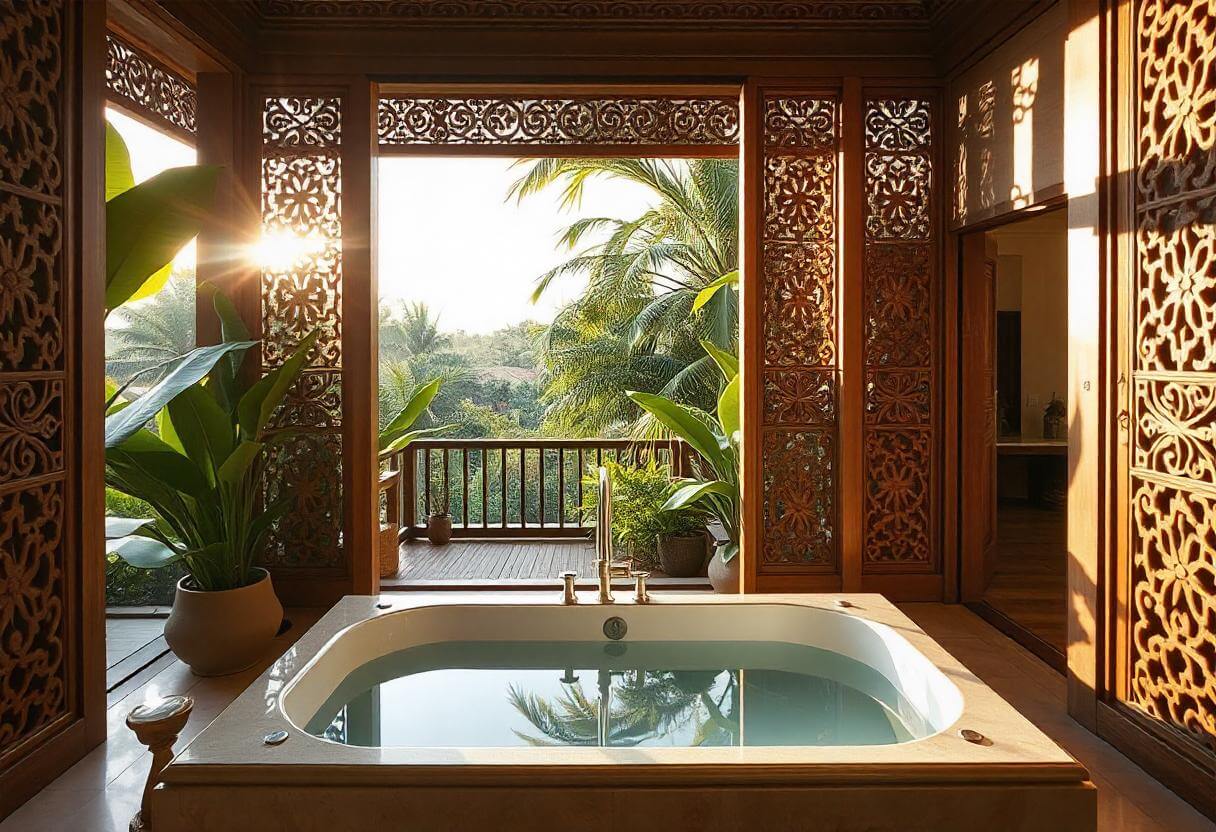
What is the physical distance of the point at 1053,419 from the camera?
23.1 feet

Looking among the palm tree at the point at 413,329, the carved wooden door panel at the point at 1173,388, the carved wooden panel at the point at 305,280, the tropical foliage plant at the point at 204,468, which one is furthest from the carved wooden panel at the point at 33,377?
the palm tree at the point at 413,329

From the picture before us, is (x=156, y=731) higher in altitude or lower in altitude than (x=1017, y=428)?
lower

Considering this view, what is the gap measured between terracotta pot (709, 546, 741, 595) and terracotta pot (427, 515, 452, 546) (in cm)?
236

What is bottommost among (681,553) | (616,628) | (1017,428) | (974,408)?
(681,553)

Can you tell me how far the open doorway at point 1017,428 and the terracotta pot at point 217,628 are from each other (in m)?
Result: 3.17

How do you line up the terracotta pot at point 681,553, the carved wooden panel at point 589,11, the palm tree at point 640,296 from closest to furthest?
1. the carved wooden panel at point 589,11
2. the terracotta pot at point 681,553
3. the palm tree at point 640,296

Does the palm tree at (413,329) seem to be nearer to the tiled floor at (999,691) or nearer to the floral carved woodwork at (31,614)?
the tiled floor at (999,691)

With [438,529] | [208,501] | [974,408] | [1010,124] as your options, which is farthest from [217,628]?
[1010,124]

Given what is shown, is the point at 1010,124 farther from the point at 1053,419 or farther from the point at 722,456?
the point at 1053,419

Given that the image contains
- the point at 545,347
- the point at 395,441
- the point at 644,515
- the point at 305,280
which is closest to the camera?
the point at 305,280

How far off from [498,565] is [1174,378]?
3.99m

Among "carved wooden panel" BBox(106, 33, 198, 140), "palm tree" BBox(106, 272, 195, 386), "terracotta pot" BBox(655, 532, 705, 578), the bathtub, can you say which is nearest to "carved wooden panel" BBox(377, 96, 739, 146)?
"carved wooden panel" BBox(106, 33, 198, 140)

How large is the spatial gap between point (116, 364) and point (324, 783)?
11.7m

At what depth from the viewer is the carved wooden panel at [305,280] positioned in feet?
13.2
